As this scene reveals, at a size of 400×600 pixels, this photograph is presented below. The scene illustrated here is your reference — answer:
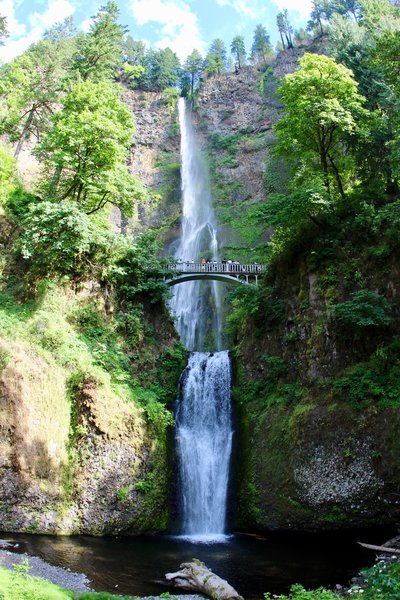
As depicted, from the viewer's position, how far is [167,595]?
10938 millimetres

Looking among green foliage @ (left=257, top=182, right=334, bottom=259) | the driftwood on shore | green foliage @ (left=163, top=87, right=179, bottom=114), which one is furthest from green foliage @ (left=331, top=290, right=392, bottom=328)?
green foliage @ (left=163, top=87, right=179, bottom=114)

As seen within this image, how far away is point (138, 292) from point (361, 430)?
13139mm

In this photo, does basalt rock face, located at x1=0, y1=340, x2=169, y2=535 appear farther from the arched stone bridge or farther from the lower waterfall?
the arched stone bridge

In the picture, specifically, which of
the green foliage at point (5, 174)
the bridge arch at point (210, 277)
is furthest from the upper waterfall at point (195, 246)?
the green foliage at point (5, 174)

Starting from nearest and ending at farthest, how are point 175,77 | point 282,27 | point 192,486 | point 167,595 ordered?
1. point 167,595
2. point 192,486
3. point 175,77
4. point 282,27

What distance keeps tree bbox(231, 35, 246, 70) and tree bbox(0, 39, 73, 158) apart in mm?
43794

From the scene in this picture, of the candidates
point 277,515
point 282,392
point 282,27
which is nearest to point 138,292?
point 282,392

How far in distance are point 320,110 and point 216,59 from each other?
47.7 meters

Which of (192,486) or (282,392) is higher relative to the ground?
(282,392)

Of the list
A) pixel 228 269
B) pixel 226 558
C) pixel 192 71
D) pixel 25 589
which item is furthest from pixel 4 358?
pixel 192 71

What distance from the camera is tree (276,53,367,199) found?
22981mm

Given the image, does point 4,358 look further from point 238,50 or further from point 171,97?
point 238,50

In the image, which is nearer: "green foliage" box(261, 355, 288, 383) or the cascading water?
the cascading water

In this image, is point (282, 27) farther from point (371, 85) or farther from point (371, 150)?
point (371, 150)
